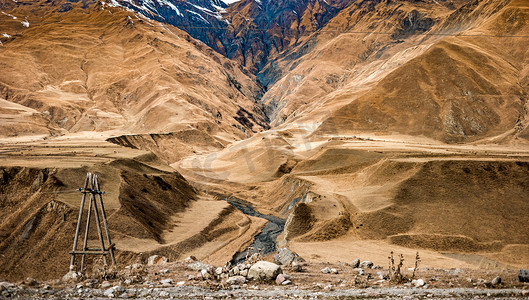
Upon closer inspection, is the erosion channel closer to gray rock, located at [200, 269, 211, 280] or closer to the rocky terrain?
the rocky terrain

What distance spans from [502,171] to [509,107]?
258 ft

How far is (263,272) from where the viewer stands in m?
Answer: 15.7

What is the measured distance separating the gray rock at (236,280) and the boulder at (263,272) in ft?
1.32

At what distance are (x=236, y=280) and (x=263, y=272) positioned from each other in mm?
1209

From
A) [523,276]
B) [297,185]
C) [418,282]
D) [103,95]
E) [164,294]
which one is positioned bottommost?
[297,185]

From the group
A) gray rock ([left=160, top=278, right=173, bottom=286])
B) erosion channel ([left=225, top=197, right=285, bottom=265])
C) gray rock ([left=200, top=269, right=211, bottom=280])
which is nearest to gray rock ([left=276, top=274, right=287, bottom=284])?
gray rock ([left=200, top=269, right=211, bottom=280])

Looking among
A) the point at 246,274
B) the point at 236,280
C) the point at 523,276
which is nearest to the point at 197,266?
the point at 246,274

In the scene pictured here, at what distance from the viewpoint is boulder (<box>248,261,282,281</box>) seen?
50.8 feet

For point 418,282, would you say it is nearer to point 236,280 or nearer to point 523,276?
point 523,276

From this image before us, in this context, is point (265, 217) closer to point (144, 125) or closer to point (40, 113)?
point (144, 125)

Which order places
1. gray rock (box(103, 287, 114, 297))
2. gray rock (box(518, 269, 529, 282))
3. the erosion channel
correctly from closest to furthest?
gray rock (box(103, 287, 114, 297)), gray rock (box(518, 269, 529, 282)), the erosion channel

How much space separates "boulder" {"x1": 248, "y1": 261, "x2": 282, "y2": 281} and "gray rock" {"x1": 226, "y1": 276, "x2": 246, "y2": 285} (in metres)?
Result: 0.40

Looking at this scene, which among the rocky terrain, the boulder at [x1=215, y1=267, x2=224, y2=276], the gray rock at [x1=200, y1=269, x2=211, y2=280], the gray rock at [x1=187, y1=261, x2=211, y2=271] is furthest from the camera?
the gray rock at [x1=187, y1=261, x2=211, y2=271]

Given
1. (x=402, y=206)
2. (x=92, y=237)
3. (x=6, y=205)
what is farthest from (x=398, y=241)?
(x=6, y=205)
